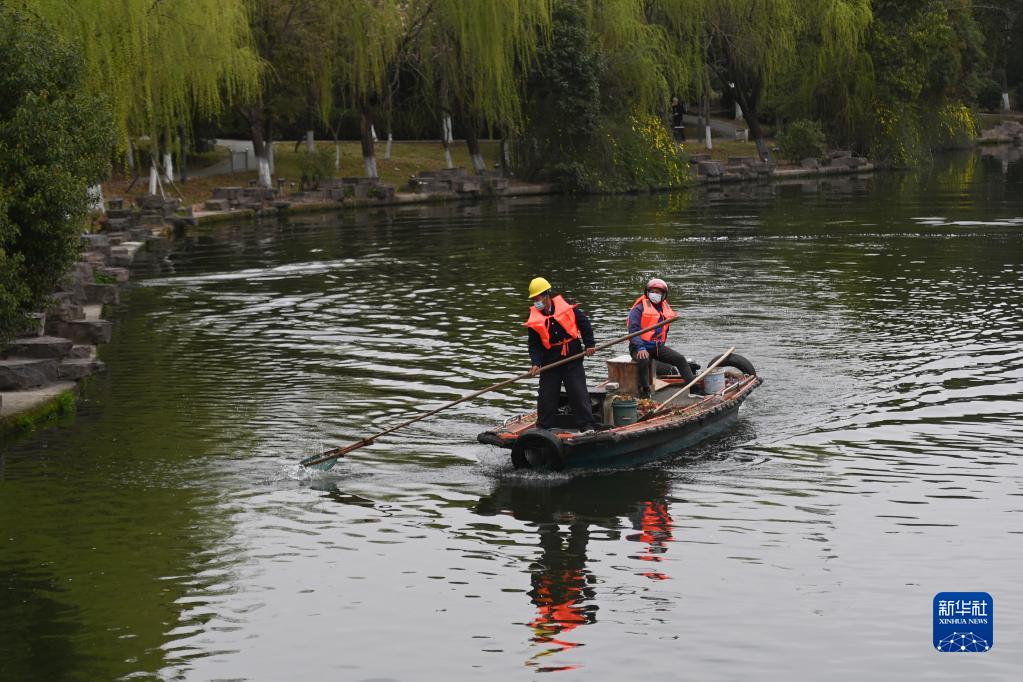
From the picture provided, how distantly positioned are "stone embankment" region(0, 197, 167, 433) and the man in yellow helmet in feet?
23.3

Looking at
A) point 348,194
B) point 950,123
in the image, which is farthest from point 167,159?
point 950,123

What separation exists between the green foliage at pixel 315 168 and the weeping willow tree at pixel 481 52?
16.1ft

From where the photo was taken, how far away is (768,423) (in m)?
19.8

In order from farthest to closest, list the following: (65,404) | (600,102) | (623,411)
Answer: (600,102) < (65,404) < (623,411)

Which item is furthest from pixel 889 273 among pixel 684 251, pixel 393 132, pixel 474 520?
pixel 393 132

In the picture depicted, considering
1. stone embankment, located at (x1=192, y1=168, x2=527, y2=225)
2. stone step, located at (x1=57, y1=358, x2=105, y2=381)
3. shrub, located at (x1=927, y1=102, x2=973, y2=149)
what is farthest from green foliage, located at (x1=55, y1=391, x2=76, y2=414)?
shrub, located at (x1=927, y1=102, x2=973, y2=149)

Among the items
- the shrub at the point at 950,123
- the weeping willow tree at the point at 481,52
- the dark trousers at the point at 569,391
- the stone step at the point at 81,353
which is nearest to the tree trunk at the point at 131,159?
the weeping willow tree at the point at 481,52

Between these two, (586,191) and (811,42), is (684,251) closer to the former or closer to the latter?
(586,191)

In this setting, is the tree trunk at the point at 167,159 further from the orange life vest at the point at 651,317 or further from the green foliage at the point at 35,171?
the orange life vest at the point at 651,317

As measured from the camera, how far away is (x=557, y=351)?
1758 centimetres

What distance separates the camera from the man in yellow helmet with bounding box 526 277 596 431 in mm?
17516

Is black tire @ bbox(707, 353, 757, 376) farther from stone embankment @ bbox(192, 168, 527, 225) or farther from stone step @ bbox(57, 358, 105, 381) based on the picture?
stone embankment @ bbox(192, 168, 527, 225)

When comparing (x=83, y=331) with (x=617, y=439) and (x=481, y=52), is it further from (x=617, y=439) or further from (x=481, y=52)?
(x=481, y=52)

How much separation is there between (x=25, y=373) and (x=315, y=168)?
130ft
